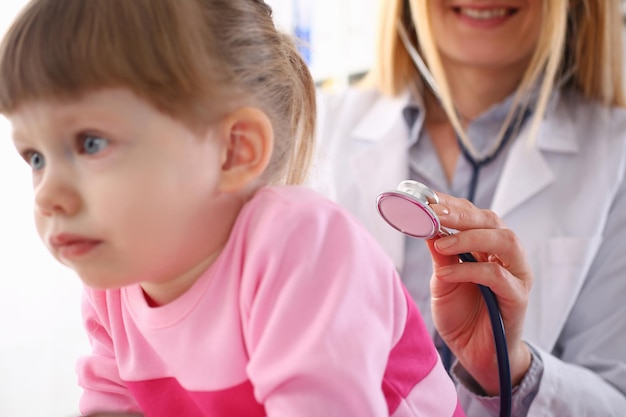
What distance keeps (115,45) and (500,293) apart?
542mm

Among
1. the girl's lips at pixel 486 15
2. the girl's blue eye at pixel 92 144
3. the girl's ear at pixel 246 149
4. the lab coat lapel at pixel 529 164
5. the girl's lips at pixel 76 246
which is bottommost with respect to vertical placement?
the lab coat lapel at pixel 529 164

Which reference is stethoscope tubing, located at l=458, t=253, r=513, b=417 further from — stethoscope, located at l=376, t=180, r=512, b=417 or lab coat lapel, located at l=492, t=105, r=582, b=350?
lab coat lapel, located at l=492, t=105, r=582, b=350

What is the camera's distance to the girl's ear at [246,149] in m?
0.64

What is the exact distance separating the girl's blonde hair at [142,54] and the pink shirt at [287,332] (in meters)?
0.11

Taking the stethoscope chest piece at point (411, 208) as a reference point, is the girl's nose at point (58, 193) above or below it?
above

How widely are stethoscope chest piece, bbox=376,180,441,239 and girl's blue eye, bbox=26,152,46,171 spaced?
306 millimetres

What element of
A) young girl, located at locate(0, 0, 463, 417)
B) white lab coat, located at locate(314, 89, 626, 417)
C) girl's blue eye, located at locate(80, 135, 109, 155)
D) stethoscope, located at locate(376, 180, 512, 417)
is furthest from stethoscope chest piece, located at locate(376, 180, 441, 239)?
white lab coat, located at locate(314, 89, 626, 417)

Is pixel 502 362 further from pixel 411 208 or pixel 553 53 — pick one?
pixel 553 53

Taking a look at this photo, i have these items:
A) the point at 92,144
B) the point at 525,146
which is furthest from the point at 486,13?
the point at 92,144

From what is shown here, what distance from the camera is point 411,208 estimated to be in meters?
0.73

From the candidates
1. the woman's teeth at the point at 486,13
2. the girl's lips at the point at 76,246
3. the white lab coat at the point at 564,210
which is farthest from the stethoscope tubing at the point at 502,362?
the woman's teeth at the point at 486,13

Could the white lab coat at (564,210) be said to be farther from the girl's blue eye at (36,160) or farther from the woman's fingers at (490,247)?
the girl's blue eye at (36,160)

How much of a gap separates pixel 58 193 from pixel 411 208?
12.8 inches

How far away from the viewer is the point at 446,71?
59.6 inches
